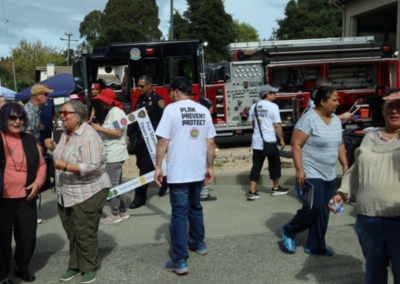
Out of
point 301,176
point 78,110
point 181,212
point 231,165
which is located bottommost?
point 231,165

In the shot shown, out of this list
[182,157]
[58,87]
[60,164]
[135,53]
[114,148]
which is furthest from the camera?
[58,87]

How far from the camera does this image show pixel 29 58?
6744 cm

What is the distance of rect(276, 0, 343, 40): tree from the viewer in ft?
131

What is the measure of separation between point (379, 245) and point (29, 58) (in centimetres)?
7091

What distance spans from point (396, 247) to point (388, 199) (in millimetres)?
335

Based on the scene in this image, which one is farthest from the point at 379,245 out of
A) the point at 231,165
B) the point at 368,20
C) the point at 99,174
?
the point at 368,20

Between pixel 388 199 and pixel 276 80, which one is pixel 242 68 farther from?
pixel 388 199

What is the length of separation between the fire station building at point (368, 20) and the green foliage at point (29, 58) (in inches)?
2023

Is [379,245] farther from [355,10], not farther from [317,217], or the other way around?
[355,10]

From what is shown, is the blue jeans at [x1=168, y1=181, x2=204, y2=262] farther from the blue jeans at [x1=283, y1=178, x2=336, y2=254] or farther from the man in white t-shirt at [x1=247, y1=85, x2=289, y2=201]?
→ the man in white t-shirt at [x1=247, y1=85, x2=289, y2=201]

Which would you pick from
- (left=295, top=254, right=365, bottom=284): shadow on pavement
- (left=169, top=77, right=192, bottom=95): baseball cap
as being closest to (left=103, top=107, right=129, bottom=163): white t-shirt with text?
(left=169, top=77, right=192, bottom=95): baseball cap

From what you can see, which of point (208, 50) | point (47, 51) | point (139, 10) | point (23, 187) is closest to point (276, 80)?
point (23, 187)

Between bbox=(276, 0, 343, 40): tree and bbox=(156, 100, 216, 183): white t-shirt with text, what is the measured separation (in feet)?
124

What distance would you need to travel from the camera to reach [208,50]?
4397 cm
